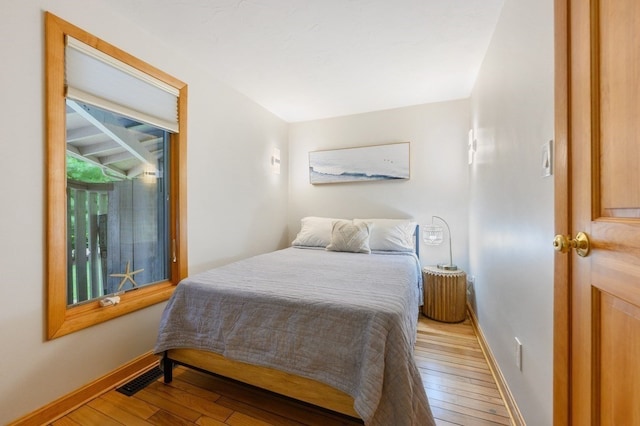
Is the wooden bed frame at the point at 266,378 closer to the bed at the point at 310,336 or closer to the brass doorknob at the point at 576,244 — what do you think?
the bed at the point at 310,336

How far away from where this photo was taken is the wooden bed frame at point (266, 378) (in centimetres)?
129

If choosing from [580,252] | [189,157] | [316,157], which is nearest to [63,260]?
[189,157]

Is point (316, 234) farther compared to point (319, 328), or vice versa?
point (316, 234)

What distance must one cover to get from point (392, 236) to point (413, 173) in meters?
0.93

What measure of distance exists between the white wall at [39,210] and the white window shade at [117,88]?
0.13 metres

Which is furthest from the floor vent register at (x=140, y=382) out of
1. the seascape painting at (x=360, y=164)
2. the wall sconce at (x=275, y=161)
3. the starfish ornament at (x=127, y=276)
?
the seascape painting at (x=360, y=164)

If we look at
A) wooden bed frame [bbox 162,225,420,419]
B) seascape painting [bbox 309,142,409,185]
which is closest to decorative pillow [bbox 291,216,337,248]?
seascape painting [bbox 309,142,409,185]

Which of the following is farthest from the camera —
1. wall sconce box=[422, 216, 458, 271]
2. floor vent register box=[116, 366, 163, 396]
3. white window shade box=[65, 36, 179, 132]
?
wall sconce box=[422, 216, 458, 271]

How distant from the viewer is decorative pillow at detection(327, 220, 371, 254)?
2812 mm

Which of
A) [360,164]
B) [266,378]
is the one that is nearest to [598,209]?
[266,378]

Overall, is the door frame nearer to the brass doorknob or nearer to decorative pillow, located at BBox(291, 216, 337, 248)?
the brass doorknob

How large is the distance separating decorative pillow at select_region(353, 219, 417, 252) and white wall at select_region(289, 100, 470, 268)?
0.35 m

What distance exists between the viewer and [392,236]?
9.58 feet

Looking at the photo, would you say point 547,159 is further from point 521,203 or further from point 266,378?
point 266,378
